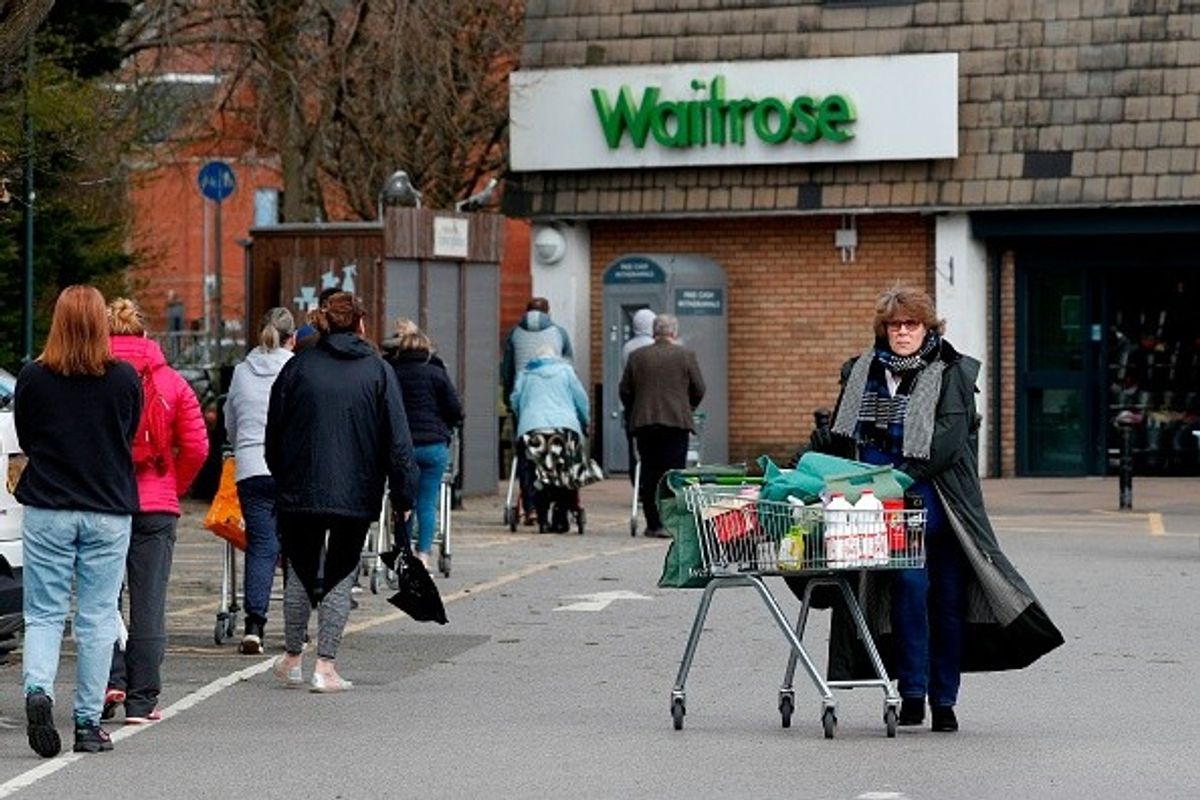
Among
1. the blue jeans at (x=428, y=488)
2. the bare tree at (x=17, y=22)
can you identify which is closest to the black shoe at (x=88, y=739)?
the bare tree at (x=17, y=22)

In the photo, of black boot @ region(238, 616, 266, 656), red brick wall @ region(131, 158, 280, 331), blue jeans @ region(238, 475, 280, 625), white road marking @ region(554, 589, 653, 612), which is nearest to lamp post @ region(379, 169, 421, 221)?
white road marking @ region(554, 589, 653, 612)

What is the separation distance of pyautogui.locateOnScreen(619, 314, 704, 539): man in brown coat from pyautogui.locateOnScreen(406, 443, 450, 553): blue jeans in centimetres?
405

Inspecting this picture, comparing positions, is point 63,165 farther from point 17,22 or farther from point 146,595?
point 146,595

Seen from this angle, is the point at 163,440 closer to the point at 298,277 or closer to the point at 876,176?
the point at 298,277

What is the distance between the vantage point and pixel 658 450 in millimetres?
23531

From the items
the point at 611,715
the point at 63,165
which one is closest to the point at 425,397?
the point at 63,165

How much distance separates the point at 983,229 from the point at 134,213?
11.2 meters

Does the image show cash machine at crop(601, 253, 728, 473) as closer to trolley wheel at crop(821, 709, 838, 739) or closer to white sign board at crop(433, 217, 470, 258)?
white sign board at crop(433, 217, 470, 258)

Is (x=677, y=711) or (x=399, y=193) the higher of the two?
(x=399, y=193)

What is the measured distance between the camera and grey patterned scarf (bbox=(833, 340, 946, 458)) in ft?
37.3

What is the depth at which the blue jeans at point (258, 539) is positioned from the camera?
49.5ft

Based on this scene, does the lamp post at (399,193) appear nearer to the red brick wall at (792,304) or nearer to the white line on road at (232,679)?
the white line on road at (232,679)

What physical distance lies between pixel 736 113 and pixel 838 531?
2085 centimetres

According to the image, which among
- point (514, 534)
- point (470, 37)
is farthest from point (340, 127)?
point (514, 534)
